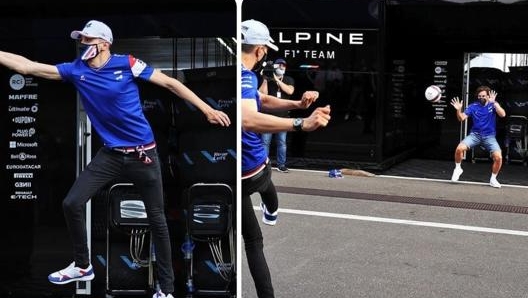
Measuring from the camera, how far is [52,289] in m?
3.27

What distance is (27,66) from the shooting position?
3.06 meters

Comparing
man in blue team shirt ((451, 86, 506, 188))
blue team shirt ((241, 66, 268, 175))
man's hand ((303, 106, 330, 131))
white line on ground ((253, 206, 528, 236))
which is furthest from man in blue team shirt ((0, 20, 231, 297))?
man in blue team shirt ((451, 86, 506, 188))

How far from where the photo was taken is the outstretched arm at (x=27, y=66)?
10.0 ft

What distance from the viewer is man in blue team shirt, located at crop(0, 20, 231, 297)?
3.00m

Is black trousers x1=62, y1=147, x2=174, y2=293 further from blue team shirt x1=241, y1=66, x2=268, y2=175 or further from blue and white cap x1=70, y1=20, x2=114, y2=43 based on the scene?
blue team shirt x1=241, y1=66, x2=268, y2=175

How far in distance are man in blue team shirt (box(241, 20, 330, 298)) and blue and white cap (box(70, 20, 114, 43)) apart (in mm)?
923

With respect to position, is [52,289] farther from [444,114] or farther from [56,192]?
[444,114]

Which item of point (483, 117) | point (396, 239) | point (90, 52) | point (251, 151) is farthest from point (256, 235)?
point (483, 117)

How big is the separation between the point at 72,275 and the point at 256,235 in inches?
53.5

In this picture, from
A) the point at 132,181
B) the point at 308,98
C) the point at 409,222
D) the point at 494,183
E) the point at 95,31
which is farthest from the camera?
the point at 494,183

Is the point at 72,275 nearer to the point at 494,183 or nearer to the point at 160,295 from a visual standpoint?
the point at 160,295

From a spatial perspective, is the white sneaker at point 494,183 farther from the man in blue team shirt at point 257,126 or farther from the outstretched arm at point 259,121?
the outstretched arm at point 259,121

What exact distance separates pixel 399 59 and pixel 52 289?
1141cm

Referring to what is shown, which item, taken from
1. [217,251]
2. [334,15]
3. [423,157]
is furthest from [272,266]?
[423,157]
